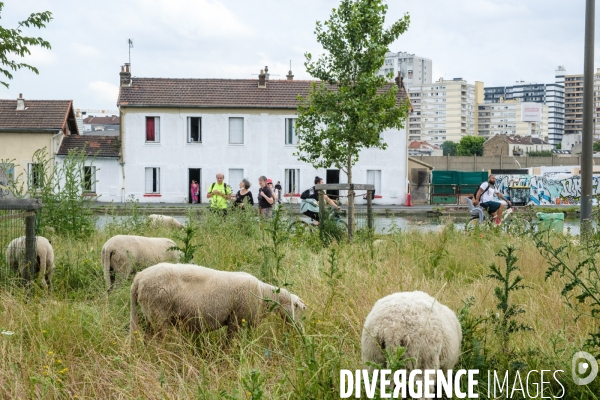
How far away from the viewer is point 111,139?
44.6 metres

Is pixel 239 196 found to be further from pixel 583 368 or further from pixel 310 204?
pixel 583 368

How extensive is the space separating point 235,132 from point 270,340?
1472 inches

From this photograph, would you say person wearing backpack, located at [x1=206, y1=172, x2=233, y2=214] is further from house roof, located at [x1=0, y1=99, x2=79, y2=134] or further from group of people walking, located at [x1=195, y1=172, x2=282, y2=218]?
house roof, located at [x1=0, y1=99, x2=79, y2=134]

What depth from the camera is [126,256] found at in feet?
30.8

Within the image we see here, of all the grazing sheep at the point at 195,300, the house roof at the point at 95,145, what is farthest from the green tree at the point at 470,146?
the grazing sheep at the point at 195,300

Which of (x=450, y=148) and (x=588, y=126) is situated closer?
(x=588, y=126)

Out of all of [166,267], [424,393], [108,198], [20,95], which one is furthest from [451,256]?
[20,95]

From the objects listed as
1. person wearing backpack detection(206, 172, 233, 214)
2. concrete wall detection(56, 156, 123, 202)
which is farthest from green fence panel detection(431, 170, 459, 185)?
person wearing backpack detection(206, 172, 233, 214)

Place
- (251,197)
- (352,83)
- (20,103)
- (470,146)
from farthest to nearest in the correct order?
(470,146) < (20,103) < (352,83) < (251,197)

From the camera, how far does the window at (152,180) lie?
4266 centimetres

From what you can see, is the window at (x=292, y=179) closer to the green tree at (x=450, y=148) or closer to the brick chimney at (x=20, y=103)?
the brick chimney at (x=20, y=103)

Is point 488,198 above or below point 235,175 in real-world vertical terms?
below

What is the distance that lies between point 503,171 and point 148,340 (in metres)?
47.9

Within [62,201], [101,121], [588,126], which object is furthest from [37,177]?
[101,121]
